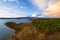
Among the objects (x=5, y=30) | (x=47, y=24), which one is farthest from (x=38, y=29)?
(x=5, y=30)

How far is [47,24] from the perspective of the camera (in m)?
1.89

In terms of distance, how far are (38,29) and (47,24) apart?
168 mm

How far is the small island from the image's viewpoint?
6.07 feet

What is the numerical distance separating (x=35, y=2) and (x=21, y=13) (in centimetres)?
A: 30

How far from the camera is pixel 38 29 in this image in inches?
74.3

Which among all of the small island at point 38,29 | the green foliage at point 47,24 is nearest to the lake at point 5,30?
the small island at point 38,29

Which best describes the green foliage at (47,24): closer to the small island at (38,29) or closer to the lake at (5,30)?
the small island at (38,29)

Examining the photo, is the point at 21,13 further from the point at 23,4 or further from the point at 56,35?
the point at 56,35

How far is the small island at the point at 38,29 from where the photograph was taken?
1851 mm

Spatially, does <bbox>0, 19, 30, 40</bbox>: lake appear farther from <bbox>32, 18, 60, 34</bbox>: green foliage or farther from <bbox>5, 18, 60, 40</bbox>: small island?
<bbox>32, 18, 60, 34</bbox>: green foliage

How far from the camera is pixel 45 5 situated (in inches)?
76.4

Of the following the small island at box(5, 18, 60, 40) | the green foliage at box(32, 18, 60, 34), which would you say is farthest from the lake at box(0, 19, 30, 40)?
the green foliage at box(32, 18, 60, 34)

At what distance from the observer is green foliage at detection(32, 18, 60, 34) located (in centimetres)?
187

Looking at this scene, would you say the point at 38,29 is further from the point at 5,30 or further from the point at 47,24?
the point at 5,30
